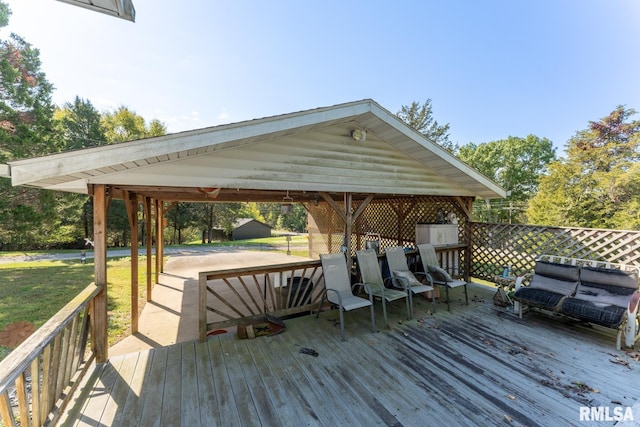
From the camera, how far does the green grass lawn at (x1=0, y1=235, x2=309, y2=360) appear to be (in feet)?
17.5

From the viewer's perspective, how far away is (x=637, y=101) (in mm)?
15062

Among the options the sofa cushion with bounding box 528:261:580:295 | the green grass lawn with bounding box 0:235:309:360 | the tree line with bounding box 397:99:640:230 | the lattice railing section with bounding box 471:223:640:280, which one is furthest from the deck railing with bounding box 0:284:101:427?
the tree line with bounding box 397:99:640:230

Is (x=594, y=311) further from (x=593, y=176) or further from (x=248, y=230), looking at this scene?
(x=248, y=230)

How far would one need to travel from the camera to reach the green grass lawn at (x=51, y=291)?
5348mm

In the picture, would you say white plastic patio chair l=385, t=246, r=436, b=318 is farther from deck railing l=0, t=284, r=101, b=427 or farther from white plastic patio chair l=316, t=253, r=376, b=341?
deck railing l=0, t=284, r=101, b=427

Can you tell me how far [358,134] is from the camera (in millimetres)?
4617

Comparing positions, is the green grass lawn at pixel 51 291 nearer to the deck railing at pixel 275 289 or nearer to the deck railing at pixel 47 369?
the deck railing at pixel 275 289

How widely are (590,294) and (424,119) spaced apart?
1971 cm

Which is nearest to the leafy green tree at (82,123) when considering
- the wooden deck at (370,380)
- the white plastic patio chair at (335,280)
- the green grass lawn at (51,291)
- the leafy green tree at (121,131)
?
the leafy green tree at (121,131)

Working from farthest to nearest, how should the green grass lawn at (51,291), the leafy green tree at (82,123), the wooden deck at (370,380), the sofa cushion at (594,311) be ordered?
1. the leafy green tree at (82,123)
2. the green grass lawn at (51,291)
3. the sofa cushion at (594,311)
4. the wooden deck at (370,380)

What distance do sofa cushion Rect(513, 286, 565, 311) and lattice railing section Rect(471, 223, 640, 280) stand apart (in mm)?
1814

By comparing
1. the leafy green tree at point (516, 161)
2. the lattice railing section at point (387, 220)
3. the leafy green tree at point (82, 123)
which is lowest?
the lattice railing section at point (387, 220)

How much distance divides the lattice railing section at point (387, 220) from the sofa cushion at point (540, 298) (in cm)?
280

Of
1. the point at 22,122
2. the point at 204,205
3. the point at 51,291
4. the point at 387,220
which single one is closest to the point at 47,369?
the point at 51,291
